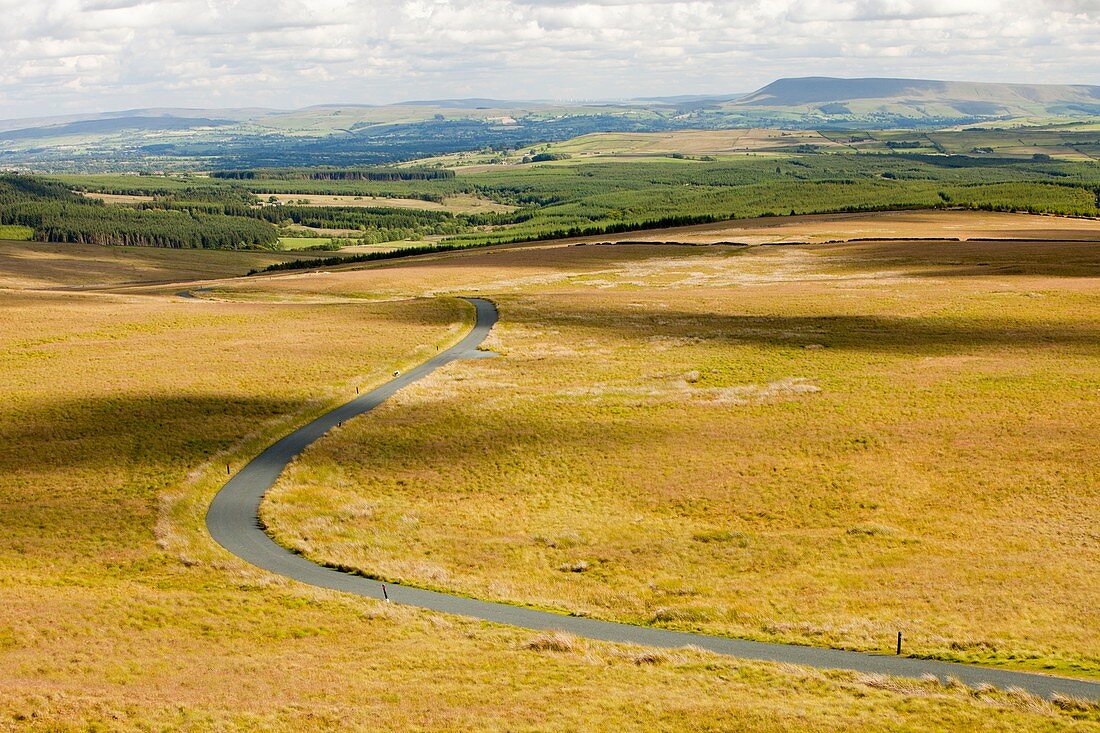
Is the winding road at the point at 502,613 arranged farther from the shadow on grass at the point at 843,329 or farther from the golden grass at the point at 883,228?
the golden grass at the point at 883,228

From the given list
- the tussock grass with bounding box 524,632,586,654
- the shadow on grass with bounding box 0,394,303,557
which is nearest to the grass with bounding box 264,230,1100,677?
the tussock grass with bounding box 524,632,586,654

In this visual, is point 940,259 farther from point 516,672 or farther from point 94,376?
point 516,672

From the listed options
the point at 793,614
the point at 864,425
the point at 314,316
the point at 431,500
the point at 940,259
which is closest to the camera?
the point at 793,614

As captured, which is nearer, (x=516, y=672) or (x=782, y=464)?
(x=516, y=672)

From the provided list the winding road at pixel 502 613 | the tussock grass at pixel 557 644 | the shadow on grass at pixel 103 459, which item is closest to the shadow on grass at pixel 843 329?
the shadow on grass at pixel 103 459

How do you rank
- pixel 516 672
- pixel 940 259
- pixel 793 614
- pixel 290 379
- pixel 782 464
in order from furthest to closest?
pixel 940 259, pixel 290 379, pixel 782 464, pixel 793 614, pixel 516 672

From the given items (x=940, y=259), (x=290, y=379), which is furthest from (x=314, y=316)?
(x=940, y=259)

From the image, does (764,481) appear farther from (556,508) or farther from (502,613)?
(502,613)

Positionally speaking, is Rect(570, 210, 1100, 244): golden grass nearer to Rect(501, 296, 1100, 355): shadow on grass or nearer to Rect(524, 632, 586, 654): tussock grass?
Rect(501, 296, 1100, 355): shadow on grass
